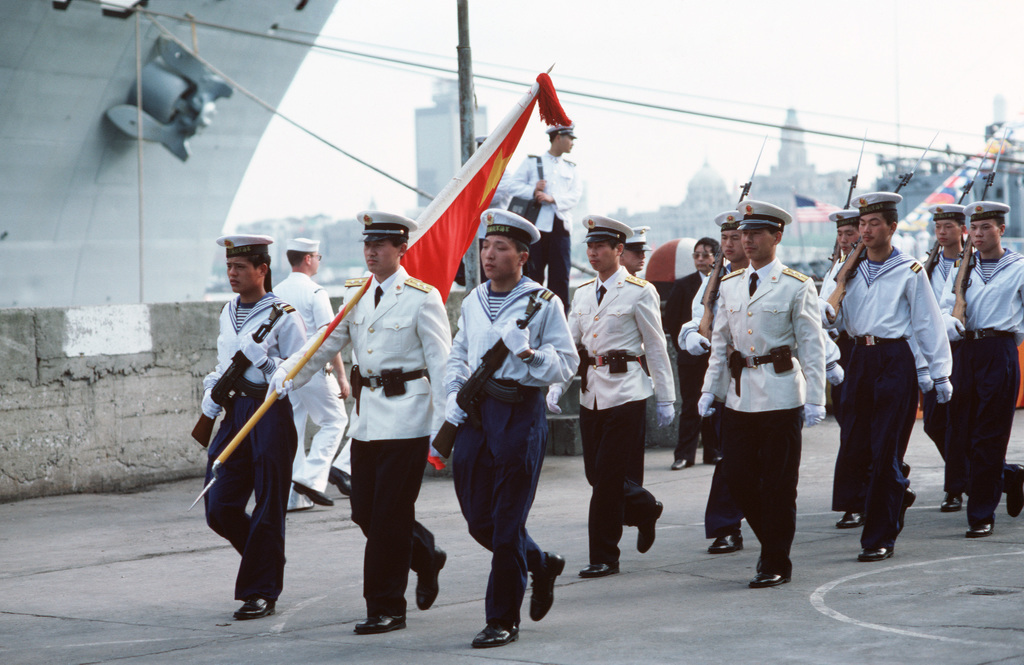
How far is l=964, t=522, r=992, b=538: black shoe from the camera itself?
713 centimetres

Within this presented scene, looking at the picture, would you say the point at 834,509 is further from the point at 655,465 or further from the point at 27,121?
the point at 27,121

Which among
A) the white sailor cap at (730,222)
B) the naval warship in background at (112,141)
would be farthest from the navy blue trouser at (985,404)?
the naval warship in background at (112,141)

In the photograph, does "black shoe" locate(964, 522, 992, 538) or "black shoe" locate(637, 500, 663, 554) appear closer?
"black shoe" locate(637, 500, 663, 554)

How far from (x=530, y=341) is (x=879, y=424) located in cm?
233

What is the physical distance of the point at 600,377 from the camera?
6871 millimetres

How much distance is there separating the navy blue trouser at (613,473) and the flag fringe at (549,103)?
1.60 metres

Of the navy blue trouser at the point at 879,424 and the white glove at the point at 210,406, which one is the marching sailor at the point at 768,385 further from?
the white glove at the point at 210,406

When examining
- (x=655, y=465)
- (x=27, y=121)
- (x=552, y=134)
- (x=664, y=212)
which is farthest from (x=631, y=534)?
(x=664, y=212)

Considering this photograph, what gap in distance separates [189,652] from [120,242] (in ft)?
42.4

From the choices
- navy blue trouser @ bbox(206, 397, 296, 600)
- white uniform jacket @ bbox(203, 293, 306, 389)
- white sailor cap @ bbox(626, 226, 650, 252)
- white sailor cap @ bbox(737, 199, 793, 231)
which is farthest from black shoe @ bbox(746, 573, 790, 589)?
white sailor cap @ bbox(626, 226, 650, 252)

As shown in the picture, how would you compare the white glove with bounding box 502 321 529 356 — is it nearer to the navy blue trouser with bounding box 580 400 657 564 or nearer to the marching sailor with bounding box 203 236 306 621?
the marching sailor with bounding box 203 236 306 621

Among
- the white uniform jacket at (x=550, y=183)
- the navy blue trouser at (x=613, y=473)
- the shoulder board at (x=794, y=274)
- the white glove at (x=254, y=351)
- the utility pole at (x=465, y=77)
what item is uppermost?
the utility pole at (x=465, y=77)

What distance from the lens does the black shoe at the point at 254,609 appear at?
571 centimetres

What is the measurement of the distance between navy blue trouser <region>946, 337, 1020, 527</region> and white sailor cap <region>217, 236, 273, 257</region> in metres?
4.26
